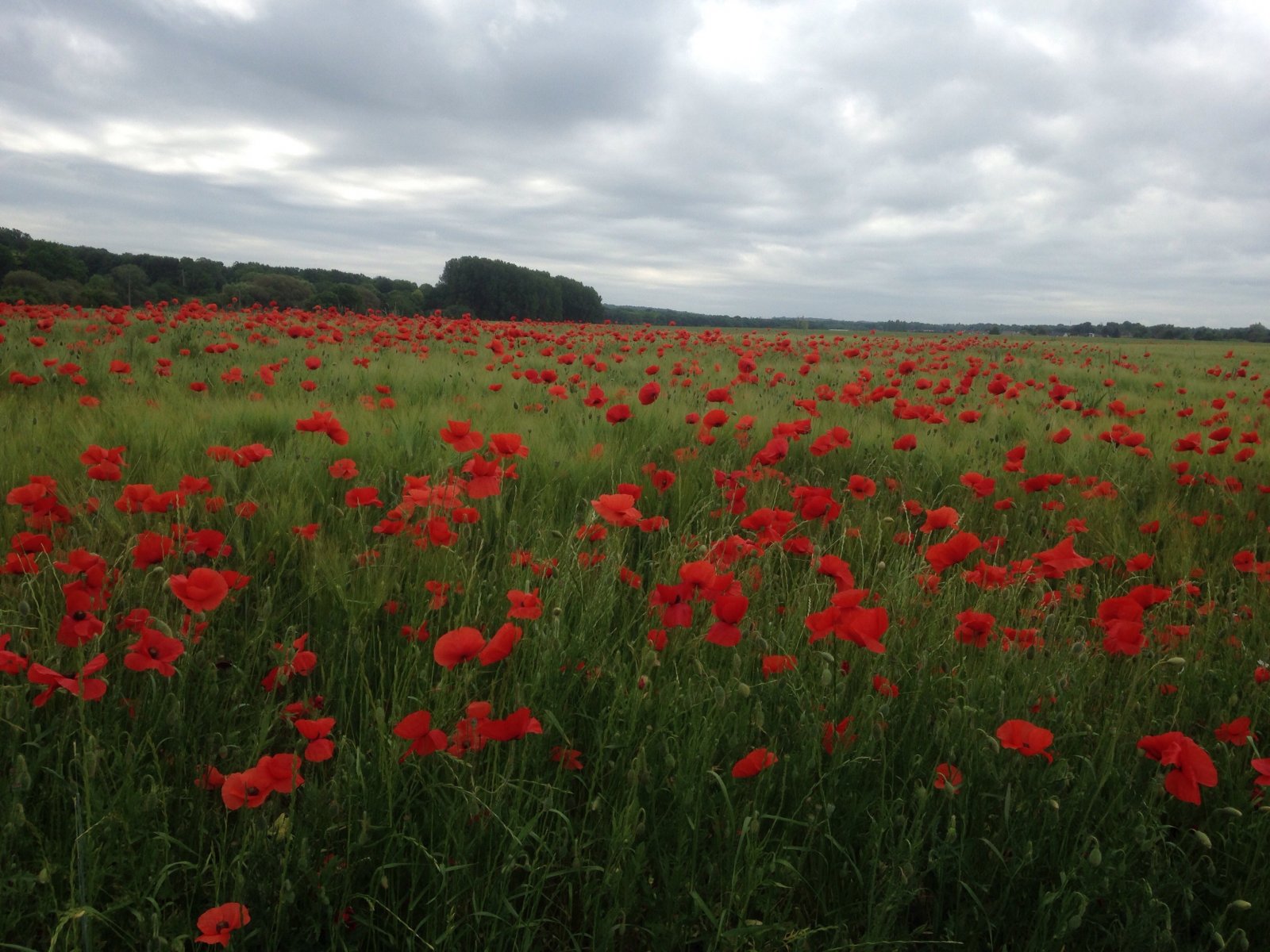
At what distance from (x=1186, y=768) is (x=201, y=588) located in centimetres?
189

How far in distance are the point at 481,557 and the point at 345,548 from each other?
17.7 inches

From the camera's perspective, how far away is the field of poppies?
3.94ft

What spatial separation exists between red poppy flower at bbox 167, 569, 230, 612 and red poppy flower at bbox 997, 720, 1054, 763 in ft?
4.95

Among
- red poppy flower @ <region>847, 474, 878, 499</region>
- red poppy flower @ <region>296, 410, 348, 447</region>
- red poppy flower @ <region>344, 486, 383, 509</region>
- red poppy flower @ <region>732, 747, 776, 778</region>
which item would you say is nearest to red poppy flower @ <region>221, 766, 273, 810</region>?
red poppy flower @ <region>732, 747, 776, 778</region>

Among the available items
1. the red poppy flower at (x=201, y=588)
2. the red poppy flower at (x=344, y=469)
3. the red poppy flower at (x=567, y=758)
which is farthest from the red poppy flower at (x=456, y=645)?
the red poppy flower at (x=344, y=469)

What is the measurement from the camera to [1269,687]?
1859 millimetres

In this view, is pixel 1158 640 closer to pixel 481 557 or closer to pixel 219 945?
pixel 481 557

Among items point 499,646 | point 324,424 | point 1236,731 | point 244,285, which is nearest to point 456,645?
point 499,646

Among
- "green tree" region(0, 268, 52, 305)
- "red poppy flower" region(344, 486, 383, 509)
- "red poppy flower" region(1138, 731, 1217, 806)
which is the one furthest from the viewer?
"green tree" region(0, 268, 52, 305)

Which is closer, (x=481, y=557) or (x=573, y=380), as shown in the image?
(x=481, y=557)

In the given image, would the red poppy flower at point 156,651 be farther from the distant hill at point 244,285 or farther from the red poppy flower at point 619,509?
the distant hill at point 244,285

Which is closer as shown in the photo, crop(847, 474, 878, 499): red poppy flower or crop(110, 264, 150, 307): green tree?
crop(847, 474, 878, 499): red poppy flower

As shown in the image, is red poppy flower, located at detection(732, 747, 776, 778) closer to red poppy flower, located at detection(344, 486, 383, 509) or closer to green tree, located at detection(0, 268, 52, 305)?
red poppy flower, located at detection(344, 486, 383, 509)

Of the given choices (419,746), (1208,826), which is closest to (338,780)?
(419,746)
